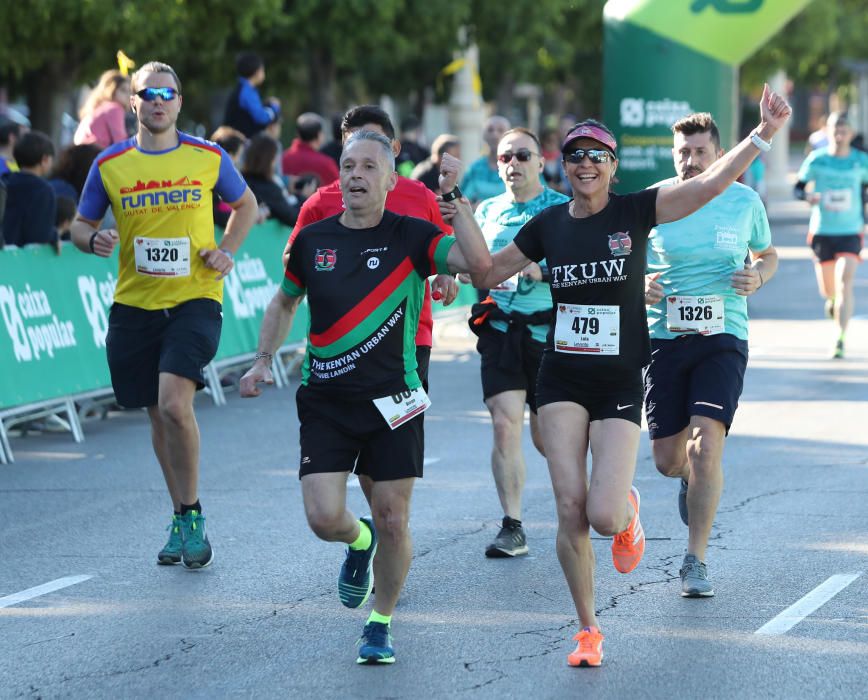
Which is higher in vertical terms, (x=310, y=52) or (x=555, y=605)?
(x=310, y=52)

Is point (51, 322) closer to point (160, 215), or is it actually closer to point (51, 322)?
point (51, 322)

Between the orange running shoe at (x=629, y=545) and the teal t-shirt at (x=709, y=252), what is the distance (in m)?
1.03

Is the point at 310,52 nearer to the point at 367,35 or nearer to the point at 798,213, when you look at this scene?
the point at 367,35

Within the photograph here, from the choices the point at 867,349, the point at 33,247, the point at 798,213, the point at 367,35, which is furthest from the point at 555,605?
the point at 798,213

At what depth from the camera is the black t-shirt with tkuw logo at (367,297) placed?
6184 mm

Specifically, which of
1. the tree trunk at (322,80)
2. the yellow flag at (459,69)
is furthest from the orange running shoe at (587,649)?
the yellow flag at (459,69)

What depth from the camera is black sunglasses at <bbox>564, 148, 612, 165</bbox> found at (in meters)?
6.26

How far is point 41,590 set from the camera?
7445 mm

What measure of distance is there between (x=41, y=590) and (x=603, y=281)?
9.48ft

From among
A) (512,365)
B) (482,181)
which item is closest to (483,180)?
(482,181)

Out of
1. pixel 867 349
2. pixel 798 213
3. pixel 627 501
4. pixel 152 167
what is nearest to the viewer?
pixel 627 501

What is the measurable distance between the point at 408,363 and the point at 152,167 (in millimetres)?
2136

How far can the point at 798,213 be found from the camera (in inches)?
1554

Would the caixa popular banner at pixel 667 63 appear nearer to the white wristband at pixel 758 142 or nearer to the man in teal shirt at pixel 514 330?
the man in teal shirt at pixel 514 330
